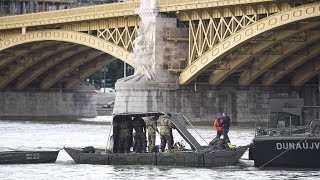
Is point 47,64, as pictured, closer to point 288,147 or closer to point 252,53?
point 252,53

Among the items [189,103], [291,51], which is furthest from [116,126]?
[189,103]

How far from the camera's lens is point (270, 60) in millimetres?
88062

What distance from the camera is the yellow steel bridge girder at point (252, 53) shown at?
79.2 metres

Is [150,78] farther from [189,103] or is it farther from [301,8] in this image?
[301,8]

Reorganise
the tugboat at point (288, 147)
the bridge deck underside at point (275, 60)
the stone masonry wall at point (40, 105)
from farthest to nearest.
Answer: the stone masonry wall at point (40, 105) → the bridge deck underside at point (275, 60) → the tugboat at point (288, 147)

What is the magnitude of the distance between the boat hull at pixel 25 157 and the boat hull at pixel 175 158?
8.12 feet

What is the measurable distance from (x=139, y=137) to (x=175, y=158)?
2388mm

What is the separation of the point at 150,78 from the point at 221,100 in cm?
716

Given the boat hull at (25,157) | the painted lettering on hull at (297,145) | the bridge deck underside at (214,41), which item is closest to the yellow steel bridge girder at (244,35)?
the bridge deck underside at (214,41)

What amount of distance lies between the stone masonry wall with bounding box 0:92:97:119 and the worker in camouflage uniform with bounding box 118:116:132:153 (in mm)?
70556

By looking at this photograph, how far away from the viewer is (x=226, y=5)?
80.1 metres

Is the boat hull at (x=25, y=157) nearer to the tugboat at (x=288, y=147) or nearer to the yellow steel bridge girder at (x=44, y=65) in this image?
the tugboat at (x=288, y=147)

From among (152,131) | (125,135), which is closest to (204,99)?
(125,135)

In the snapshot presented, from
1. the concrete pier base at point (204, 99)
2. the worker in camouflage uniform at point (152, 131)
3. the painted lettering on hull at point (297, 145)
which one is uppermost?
the concrete pier base at point (204, 99)
